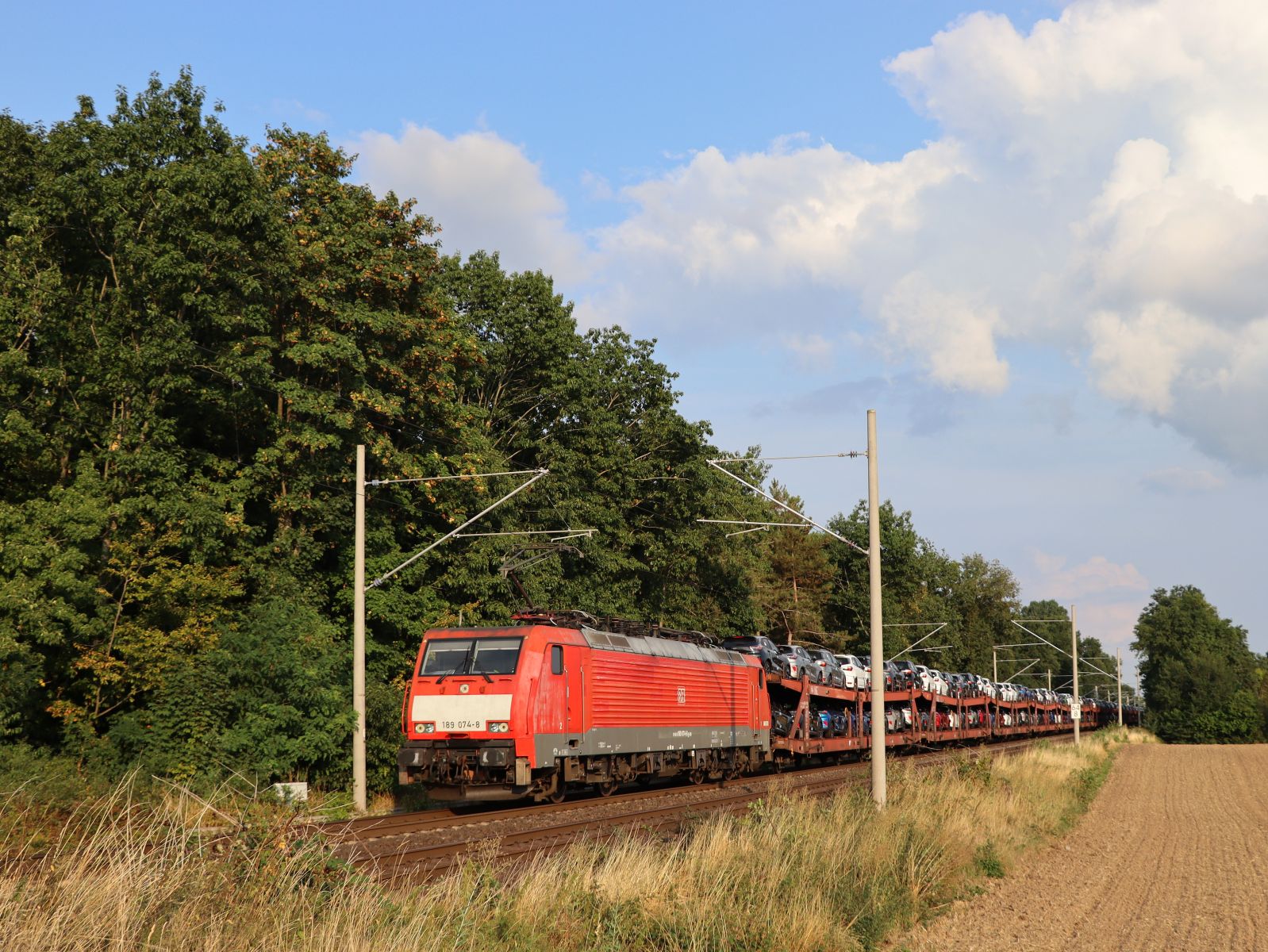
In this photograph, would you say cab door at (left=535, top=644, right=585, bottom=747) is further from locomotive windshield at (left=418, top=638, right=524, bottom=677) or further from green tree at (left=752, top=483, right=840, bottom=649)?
green tree at (left=752, top=483, right=840, bottom=649)

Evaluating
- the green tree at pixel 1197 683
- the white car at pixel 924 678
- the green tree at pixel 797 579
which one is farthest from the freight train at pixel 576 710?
the green tree at pixel 1197 683

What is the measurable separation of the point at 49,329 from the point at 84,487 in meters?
4.29

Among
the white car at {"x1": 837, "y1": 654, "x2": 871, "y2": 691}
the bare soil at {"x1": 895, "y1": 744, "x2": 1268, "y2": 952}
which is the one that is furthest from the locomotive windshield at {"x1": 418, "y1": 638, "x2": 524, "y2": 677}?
the white car at {"x1": 837, "y1": 654, "x2": 871, "y2": 691}

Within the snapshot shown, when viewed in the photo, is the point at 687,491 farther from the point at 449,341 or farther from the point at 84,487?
the point at 84,487

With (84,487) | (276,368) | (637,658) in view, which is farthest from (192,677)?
(276,368)

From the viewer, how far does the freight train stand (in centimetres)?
2159

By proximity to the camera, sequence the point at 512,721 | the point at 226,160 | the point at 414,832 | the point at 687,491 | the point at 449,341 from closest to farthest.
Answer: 1. the point at 414,832
2. the point at 512,721
3. the point at 226,160
4. the point at 449,341
5. the point at 687,491

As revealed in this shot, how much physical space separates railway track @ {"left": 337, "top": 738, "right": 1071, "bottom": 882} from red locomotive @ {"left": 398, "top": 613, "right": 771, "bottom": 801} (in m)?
0.65

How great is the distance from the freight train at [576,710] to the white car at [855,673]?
5.37 m

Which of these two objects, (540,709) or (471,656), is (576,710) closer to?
(540,709)

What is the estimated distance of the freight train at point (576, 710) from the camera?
21594 millimetres

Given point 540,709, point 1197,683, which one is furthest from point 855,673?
point 1197,683

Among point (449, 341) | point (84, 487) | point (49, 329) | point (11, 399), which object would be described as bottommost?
point (84, 487)

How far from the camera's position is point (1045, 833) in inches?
846
